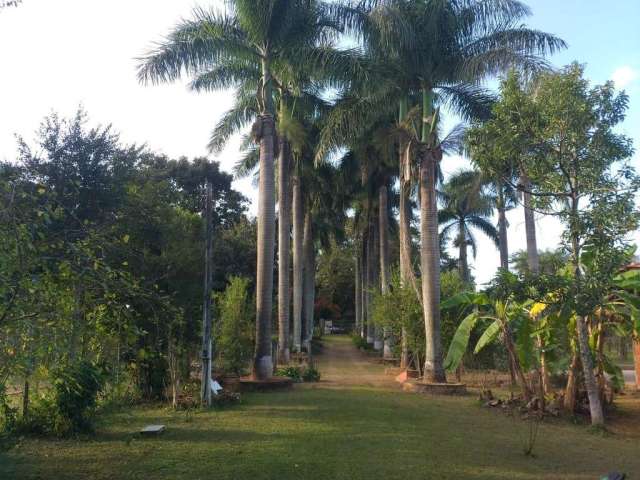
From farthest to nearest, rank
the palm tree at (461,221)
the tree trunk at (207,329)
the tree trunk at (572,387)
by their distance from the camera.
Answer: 1. the palm tree at (461,221)
2. the tree trunk at (572,387)
3. the tree trunk at (207,329)

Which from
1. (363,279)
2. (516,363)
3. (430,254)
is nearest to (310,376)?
(430,254)

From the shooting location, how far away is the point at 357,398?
1527 centimetres

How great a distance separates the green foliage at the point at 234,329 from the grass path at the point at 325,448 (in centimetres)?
527

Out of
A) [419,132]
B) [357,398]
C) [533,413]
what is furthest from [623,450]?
[419,132]

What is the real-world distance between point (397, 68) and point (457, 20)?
234cm

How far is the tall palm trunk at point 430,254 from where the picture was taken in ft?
58.1

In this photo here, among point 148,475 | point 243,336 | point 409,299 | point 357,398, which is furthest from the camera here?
point 409,299

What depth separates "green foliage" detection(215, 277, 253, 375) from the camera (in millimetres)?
18734

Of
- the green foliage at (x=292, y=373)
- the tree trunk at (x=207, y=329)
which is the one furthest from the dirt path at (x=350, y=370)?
the tree trunk at (x=207, y=329)

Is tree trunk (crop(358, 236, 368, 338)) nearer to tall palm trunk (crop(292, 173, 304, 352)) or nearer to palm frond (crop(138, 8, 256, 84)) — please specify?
tall palm trunk (crop(292, 173, 304, 352))

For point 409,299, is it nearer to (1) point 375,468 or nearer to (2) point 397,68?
(2) point 397,68

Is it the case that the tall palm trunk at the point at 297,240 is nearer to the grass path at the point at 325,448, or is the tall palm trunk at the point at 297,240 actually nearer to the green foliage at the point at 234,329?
the green foliage at the point at 234,329

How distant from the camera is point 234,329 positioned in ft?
62.0

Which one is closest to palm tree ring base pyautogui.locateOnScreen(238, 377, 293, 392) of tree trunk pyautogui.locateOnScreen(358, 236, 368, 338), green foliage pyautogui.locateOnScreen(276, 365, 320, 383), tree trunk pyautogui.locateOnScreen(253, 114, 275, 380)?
tree trunk pyautogui.locateOnScreen(253, 114, 275, 380)
